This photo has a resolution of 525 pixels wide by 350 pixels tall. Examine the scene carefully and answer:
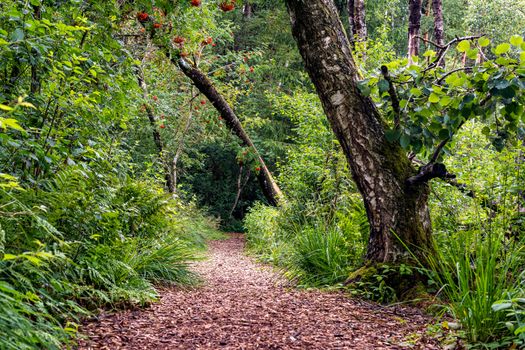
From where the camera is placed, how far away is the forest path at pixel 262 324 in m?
2.88

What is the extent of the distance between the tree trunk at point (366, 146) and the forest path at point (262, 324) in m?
0.62

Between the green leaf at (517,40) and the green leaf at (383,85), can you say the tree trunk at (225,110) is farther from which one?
the green leaf at (517,40)

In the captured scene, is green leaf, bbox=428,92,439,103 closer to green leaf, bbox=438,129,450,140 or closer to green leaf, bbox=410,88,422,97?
green leaf, bbox=410,88,422,97

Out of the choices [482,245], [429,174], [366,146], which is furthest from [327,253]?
[482,245]

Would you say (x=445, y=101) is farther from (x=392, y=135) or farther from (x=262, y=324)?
(x=262, y=324)

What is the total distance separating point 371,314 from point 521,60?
211 cm

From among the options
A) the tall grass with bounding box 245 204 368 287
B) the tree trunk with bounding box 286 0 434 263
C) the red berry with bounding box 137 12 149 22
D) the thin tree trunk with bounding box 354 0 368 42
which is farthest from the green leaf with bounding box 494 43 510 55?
the thin tree trunk with bounding box 354 0 368 42

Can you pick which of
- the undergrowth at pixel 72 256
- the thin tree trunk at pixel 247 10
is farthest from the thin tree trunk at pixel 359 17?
the thin tree trunk at pixel 247 10

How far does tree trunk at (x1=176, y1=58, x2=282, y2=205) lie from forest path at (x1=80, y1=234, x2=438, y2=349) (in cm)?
531

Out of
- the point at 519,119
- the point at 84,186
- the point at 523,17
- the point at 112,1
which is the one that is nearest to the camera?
the point at 84,186

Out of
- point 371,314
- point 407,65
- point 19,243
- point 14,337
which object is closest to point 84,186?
point 19,243

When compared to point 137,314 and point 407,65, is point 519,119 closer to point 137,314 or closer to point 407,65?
point 407,65

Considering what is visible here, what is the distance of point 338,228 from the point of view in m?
5.29

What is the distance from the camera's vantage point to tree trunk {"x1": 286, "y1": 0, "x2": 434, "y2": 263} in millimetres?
3963
